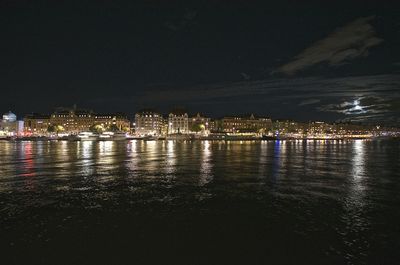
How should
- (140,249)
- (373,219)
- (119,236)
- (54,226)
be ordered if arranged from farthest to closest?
(373,219) → (54,226) → (119,236) → (140,249)

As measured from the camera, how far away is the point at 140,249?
1330 cm

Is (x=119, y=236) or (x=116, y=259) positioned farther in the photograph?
(x=119, y=236)

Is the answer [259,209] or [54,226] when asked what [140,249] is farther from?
[259,209]

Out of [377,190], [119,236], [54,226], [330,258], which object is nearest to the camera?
[330,258]

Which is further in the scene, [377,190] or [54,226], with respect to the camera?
[377,190]

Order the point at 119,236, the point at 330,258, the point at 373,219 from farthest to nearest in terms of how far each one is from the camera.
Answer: the point at 373,219
the point at 119,236
the point at 330,258

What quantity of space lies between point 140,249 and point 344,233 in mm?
8360

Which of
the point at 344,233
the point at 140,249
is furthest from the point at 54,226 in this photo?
the point at 344,233

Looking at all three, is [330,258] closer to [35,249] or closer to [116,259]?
[116,259]

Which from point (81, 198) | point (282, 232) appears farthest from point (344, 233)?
point (81, 198)

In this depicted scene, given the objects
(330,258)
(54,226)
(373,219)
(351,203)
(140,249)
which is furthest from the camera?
(351,203)

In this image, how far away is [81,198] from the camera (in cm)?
2175

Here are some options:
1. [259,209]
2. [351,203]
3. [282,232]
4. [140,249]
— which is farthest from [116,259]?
[351,203]

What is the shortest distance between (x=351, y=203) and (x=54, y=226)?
16.0 m
